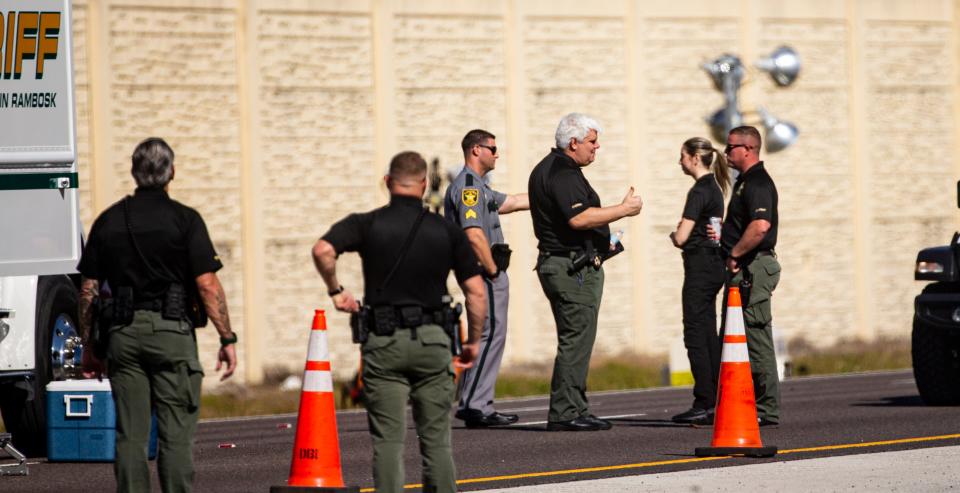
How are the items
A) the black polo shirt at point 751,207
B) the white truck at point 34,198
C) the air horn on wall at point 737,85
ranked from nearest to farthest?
the white truck at point 34,198, the black polo shirt at point 751,207, the air horn on wall at point 737,85

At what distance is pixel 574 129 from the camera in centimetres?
1234

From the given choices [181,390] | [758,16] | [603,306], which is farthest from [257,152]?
[181,390]

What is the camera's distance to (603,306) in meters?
31.3

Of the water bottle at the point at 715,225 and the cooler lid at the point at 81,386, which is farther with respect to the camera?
the water bottle at the point at 715,225

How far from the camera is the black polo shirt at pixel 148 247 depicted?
8.37m

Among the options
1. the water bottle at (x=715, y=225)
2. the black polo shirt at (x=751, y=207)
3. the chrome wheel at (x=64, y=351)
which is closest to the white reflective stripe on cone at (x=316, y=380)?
the chrome wheel at (x=64, y=351)

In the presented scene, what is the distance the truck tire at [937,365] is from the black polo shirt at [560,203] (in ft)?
11.2

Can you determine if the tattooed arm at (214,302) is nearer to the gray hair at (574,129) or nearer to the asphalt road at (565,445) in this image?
the asphalt road at (565,445)

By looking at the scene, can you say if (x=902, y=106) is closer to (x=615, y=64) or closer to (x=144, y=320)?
(x=615, y=64)

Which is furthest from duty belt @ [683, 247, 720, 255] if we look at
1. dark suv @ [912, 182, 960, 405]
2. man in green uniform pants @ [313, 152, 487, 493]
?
man in green uniform pants @ [313, 152, 487, 493]

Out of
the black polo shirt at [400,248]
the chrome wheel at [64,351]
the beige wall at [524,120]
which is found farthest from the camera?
the beige wall at [524,120]

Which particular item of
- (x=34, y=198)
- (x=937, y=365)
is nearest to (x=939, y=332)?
(x=937, y=365)

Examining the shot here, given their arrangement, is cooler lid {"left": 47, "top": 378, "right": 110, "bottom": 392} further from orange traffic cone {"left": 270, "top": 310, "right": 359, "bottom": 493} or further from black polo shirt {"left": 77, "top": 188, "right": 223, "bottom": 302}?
black polo shirt {"left": 77, "top": 188, "right": 223, "bottom": 302}

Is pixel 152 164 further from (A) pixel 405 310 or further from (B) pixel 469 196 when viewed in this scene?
(B) pixel 469 196
